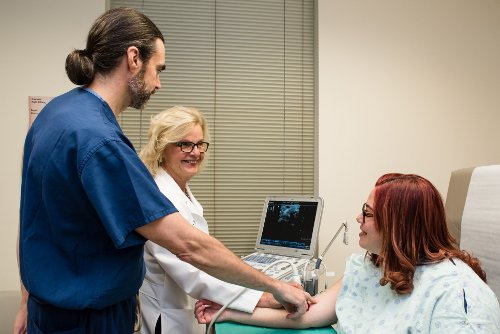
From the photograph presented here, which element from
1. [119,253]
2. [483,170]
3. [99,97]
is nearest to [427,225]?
[483,170]

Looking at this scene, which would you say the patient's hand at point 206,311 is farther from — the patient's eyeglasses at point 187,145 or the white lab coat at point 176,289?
the patient's eyeglasses at point 187,145

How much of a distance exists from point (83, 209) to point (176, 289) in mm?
622

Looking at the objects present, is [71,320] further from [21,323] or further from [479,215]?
[479,215]

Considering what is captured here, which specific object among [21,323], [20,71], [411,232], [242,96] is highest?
[20,71]

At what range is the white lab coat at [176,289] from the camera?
141 centimetres

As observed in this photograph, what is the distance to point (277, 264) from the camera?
81.4 inches

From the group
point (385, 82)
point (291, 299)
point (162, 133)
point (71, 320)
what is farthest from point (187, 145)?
point (385, 82)

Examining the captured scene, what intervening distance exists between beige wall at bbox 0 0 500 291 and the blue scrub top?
184cm

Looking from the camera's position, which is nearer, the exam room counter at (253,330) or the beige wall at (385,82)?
the exam room counter at (253,330)

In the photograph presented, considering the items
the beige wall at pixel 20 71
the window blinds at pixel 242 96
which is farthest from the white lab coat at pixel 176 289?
the beige wall at pixel 20 71

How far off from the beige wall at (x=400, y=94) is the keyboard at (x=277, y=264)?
2.24 ft

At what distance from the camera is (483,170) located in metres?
1.51

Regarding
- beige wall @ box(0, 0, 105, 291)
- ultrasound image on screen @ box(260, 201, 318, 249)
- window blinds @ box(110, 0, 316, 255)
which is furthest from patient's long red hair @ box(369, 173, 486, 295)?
beige wall @ box(0, 0, 105, 291)

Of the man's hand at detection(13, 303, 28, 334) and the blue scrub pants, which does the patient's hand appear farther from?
the man's hand at detection(13, 303, 28, 334)
